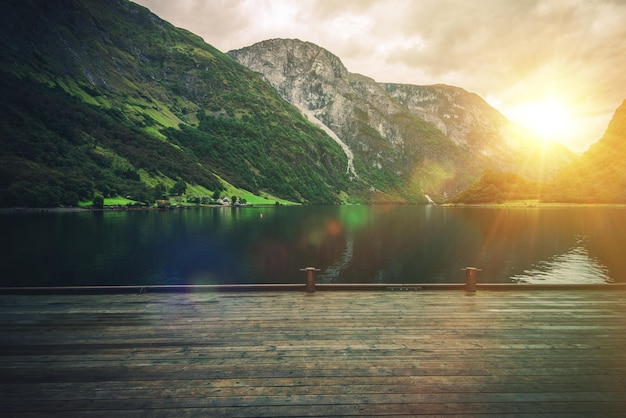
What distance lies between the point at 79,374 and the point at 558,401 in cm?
1008

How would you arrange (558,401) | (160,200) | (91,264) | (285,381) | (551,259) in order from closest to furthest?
(558,401) → (285,381) → (91,264) → (551,259) → (160,200)

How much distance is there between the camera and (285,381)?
738 centimetres

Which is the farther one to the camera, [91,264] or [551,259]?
[551,259]

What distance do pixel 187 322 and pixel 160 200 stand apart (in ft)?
631

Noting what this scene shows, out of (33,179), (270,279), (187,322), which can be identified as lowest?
→ (270,279)

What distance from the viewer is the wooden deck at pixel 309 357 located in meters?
6.65

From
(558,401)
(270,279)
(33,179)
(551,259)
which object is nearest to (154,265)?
(270,279)

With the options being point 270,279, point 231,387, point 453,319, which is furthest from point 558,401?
point 270,279

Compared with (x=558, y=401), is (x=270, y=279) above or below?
below

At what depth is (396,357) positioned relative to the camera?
28.0ft

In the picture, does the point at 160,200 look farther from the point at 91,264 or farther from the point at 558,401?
the point at 558,401

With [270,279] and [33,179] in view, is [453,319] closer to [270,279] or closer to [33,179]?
[270,279]

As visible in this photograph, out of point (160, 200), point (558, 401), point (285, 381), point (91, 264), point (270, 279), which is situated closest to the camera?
point (558, 401)

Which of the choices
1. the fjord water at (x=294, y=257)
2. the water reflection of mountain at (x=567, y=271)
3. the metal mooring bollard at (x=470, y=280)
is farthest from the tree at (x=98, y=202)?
the metal mooring bollard at (x=470, y=280)
